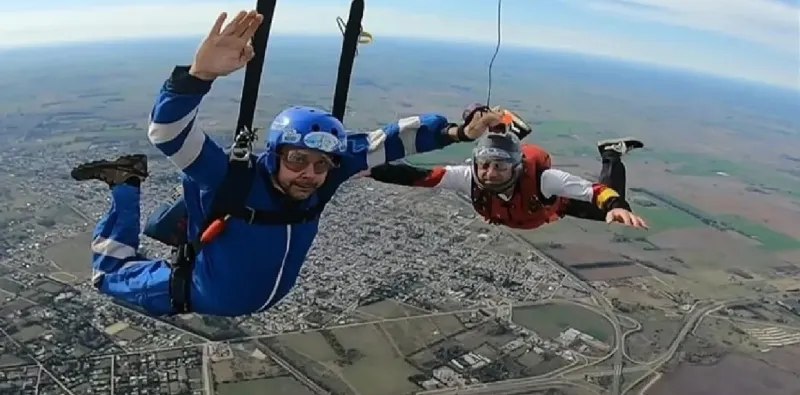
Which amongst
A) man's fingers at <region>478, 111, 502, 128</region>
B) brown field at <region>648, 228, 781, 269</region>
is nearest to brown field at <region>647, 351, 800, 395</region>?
brown field at <region>648, 228, 781, 269</region>

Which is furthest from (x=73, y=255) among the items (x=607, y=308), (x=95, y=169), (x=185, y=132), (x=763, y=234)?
(x=763, y=234)

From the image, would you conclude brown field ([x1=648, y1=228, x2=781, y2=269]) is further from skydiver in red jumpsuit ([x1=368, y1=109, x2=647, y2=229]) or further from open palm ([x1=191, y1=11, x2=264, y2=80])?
open palm ([x1=191, y1=11, x2=264, y2=80])

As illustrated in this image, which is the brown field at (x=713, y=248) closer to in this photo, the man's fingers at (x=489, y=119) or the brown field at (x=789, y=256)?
the brown field at (x=789, y=256)

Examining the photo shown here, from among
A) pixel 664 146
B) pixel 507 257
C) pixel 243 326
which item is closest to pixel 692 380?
pixel 507 257

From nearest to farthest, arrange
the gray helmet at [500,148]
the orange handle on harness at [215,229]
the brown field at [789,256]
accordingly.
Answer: the orange handle on harness at [215,229] < the gray helmet at [500,148] < the brown field at [789,256]

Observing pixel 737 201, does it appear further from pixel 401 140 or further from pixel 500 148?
pixel 401 140

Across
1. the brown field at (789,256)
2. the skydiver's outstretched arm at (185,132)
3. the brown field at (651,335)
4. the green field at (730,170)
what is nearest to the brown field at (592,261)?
the brown field at (651,335)

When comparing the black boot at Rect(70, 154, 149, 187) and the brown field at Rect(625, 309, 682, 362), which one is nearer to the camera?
the black boot at Rect(70, 154, 149, 187)
